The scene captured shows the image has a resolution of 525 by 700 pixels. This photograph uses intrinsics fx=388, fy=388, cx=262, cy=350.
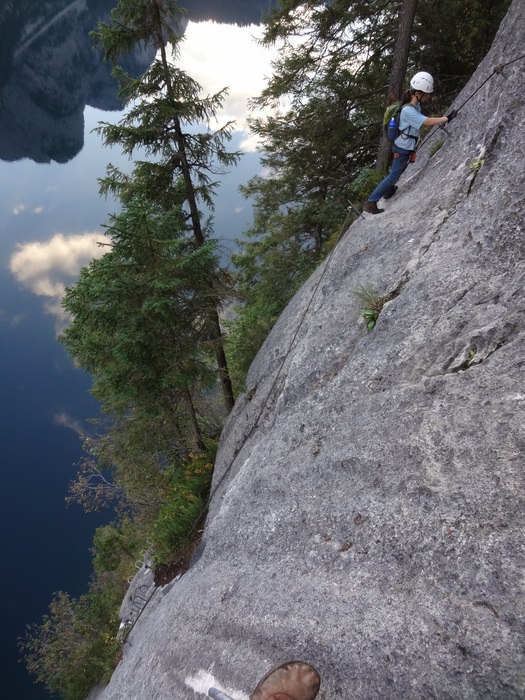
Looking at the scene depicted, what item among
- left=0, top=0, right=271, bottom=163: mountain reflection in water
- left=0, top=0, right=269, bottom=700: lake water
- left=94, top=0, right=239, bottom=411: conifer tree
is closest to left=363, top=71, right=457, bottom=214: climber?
left=94, top=0, right=239, bottom=411: conifer tree

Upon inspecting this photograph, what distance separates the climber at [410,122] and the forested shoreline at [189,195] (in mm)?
2129

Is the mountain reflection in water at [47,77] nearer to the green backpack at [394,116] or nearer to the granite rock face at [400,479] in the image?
the green backpack at [394,116]

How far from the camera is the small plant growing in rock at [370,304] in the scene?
5.97 metres

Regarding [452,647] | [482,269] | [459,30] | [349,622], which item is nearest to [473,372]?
[482,269]

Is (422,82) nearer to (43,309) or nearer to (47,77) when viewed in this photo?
(47,77)

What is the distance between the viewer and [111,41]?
8891mm

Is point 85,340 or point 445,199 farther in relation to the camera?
point 85,340

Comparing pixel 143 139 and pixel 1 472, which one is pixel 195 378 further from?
pixel 1 472

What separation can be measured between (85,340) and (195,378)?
2.83 meters

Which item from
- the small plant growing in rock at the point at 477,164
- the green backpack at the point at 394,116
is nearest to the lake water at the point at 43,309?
the green backpack at the point at 394,116

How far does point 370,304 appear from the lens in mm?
6156

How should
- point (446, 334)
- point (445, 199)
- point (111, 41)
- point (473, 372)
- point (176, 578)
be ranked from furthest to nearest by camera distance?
1. point (111, 41)
2. point (176, 578)
3. point (445, 199)
4. point (446, 334)
5. point (473, 372)

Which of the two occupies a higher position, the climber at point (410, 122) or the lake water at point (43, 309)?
the lake water at point (43, 309)

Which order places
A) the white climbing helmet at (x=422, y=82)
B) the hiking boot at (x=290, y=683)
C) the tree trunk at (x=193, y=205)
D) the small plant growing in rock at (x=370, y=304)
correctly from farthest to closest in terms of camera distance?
the tree trunk at (x=193, y=205)
the white climbing helmet at (x=422, y=82)
the small plant growing in rock at (x=370, y=304)
the hiking boot at (x=290, y=683)
